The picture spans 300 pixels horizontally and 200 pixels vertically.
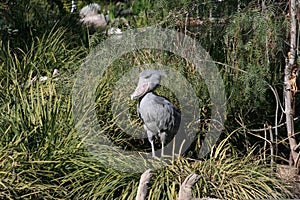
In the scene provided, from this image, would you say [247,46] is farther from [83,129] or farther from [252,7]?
[83,129]

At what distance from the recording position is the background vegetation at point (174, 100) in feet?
13.0

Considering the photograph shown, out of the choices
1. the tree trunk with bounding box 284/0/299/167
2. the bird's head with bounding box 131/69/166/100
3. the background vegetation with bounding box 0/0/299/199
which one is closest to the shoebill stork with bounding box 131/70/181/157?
the bird's head with bounding box 131/69/166/100

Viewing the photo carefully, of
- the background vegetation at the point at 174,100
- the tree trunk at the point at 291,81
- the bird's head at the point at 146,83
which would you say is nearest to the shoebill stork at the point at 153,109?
the bird's head at the point at 146,83

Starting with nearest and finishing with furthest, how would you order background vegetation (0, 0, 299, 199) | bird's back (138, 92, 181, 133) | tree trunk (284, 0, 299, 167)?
1. background vegetation (0, 0, 299, 199)
2. bird's back (138, 92, 181, 133)
3. tree trunk (284, 0, 299, 167)

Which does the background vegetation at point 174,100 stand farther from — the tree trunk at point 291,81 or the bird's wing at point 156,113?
the bird's wing at point 156,113

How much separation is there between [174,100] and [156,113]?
785mm

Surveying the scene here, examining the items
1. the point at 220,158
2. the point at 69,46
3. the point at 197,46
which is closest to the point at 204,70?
the point at 197,46

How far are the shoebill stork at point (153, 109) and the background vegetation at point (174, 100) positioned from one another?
261 millimetres

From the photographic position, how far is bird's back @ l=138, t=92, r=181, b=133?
412 cm

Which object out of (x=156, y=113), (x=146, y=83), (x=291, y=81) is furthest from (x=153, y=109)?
(x=291, y=81)

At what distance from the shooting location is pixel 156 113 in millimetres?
4121

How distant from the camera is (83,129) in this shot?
4344mm

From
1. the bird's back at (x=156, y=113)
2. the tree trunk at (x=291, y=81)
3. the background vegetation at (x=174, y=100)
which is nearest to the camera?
the background vegetation at (x=174, y=100)

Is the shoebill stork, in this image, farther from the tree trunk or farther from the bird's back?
the tree trunk
